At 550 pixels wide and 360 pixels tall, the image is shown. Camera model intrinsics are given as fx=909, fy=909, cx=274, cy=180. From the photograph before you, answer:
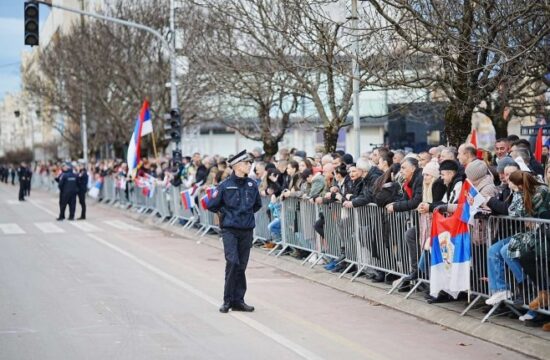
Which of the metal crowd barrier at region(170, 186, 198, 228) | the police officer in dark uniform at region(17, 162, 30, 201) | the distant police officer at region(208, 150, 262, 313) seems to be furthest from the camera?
the police officer in dark uniform at region(17, 162, 30, 201)

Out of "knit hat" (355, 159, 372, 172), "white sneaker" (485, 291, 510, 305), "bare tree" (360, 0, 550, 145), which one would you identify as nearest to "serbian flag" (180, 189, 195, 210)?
"bare tree" (360, 0, 550, 145)

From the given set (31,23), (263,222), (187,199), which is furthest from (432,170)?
(31,23)

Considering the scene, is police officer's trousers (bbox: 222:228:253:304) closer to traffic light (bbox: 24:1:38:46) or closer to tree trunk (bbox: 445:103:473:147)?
tree trunk (bbox: 445:103:473:147)

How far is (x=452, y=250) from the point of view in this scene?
9.91 metres

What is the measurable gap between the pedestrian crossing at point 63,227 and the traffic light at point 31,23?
4772mm

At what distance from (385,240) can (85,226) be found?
14.3 m

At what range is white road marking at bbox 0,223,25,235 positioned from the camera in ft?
74.9

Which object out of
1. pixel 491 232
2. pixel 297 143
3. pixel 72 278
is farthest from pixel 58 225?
pixel 297 143

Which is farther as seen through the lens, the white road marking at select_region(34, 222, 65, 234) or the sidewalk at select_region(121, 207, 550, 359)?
the white road marking at select_region(34, 222, 65, 234)

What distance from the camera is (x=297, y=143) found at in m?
54.9

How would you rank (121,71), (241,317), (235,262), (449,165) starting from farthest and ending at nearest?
(121,71) < (235,262) < (449,165) < (241,317)

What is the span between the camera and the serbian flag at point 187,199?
71.4 ft

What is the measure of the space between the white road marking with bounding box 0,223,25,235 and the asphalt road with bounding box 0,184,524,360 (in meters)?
5.99

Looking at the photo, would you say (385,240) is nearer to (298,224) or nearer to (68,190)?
(298,224)
